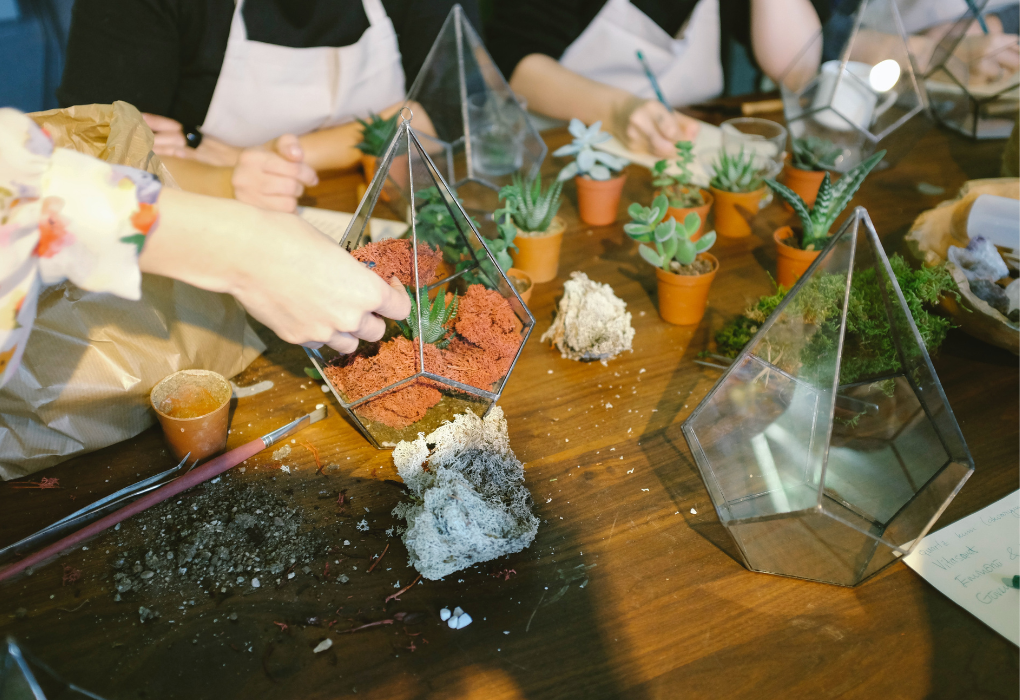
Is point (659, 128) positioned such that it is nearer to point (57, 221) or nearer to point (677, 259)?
point (677, 259)

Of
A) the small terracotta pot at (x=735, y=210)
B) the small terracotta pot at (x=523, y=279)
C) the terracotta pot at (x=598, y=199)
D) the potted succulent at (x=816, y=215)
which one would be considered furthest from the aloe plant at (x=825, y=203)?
the small terracotta pot at (x=523, y=279)

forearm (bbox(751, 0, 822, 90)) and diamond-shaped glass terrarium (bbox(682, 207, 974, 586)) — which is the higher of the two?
forearm (bbox(751, 0, 822, 90))

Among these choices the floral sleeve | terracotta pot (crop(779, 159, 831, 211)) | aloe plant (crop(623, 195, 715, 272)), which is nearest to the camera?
the floral sleeve

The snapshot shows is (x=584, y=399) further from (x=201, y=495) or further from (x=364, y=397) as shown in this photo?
(x=201, y=495)

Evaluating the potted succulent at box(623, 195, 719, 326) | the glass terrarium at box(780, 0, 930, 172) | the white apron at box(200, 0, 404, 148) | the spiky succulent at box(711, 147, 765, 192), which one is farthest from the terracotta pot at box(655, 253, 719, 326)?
the white apron at box(200, 0, 404, 148)

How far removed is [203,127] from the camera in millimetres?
1234

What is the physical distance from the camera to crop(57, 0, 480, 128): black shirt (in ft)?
3.43

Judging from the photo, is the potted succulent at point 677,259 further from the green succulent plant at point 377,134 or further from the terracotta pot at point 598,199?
the green succulent plant at point 377,134

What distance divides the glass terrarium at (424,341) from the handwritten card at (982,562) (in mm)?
459

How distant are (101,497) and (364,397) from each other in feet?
0.94

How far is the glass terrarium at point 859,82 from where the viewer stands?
43.2 inches

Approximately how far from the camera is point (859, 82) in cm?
111

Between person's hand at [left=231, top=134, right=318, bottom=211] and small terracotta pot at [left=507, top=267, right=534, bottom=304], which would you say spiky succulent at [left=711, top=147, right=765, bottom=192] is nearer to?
small terracotta pot at [left=507, top=267, right=534, bottom=304]

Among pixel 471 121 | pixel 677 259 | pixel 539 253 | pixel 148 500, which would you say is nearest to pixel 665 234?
pixel 677 259
